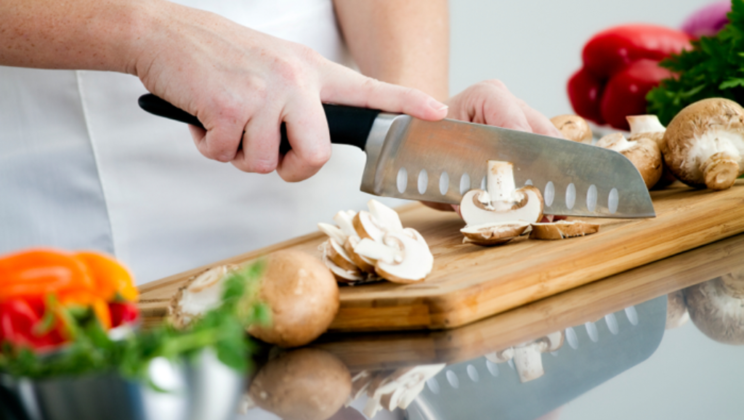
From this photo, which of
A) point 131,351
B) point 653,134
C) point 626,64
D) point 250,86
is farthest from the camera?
point 626,64

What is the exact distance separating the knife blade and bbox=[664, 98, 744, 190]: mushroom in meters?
0.24

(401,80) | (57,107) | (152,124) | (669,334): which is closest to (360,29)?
(401,80)

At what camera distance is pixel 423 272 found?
97 cm

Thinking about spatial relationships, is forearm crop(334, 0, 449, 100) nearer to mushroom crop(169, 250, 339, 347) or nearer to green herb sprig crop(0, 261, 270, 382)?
mushroom crop(169, 250, 339, 347)

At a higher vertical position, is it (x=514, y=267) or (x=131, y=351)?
(x=131, y=351)

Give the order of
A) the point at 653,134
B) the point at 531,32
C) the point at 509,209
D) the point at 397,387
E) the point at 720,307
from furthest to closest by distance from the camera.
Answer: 1. the point at 531,32
2. the point at 653,134
3. the point at 509,209
4. the point at 720,307
5. the point at 397,387

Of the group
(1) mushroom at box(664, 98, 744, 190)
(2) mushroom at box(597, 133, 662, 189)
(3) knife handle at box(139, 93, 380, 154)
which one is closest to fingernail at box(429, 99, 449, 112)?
(3) knife handle at box(139, 93, 380, 154)

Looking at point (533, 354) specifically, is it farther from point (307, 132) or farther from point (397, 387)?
point (307, 132)

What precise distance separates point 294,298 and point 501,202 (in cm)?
60

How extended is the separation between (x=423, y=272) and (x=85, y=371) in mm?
642

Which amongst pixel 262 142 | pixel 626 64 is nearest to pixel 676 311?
pixel 262 142

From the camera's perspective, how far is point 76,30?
121cm

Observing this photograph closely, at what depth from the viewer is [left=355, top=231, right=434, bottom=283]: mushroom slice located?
0.95 metres

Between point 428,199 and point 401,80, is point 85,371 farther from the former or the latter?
point 401,80
